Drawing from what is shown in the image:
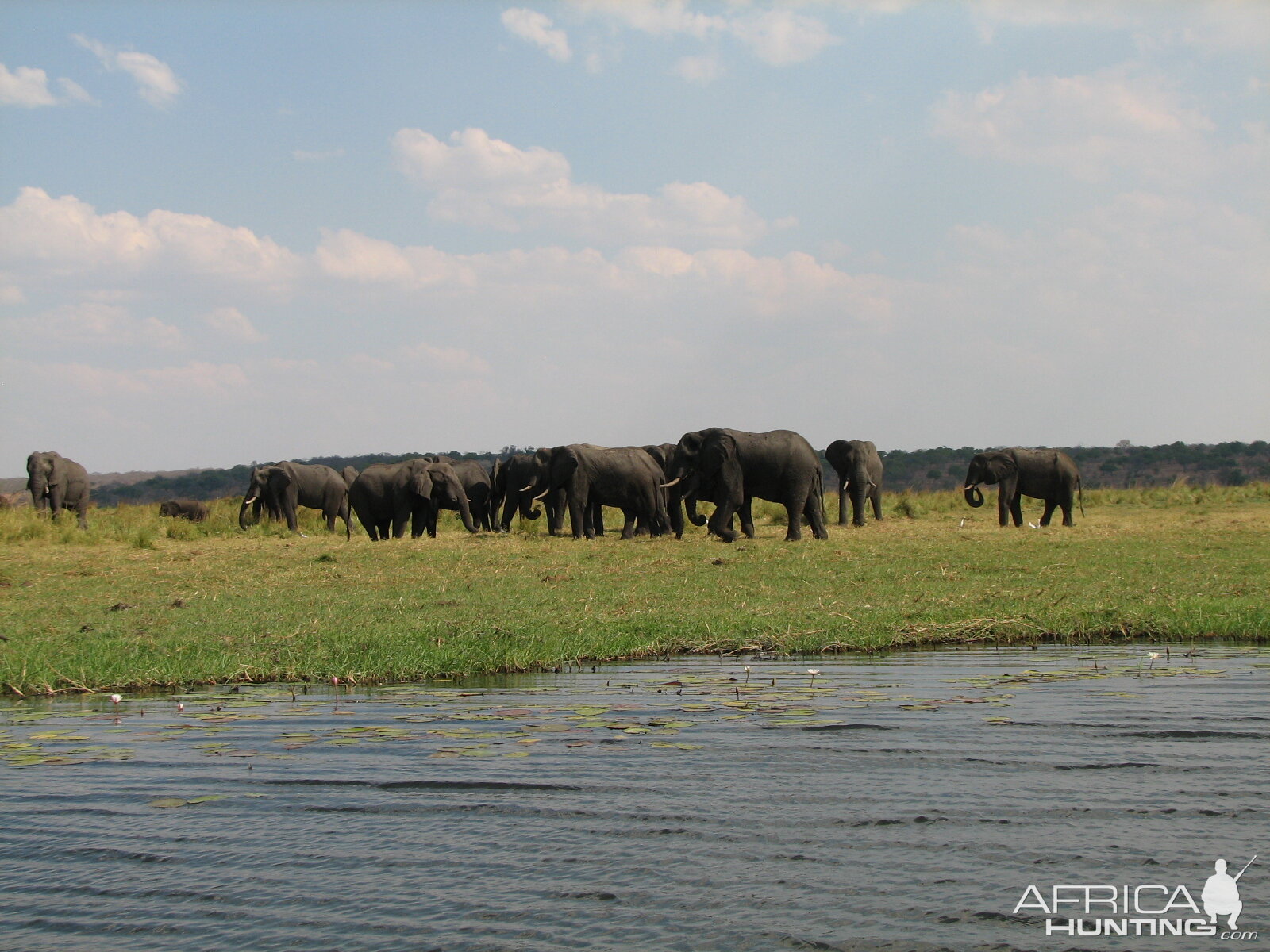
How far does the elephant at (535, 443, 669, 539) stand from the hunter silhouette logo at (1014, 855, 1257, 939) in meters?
22.0

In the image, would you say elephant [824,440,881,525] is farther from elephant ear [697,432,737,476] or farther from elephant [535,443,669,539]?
elephant ear [697,432,737,476]

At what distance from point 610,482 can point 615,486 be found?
15 centimetres

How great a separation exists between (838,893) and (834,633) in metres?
7.23

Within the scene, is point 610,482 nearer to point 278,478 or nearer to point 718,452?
point 718,452

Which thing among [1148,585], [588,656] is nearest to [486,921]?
[588,656]

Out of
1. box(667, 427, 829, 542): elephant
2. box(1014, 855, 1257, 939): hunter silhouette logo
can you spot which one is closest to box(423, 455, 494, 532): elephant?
box(667, 427, 829, 542): elephant

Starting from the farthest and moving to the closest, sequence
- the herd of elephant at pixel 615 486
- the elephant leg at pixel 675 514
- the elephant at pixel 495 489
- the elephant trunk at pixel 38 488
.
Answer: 1. the elephant trunk at pixel 38 488
2. the elephant at pixel 495 489
3. the elephant leg at pixel 675 514
4. the herd of elephant at pixel 615 486

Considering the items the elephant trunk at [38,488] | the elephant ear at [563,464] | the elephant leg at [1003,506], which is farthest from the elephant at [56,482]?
the elephant leg at [1003,506]

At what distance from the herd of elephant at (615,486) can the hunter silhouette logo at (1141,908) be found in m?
18.8

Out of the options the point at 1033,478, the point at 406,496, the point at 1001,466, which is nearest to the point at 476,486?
the point at 406,496

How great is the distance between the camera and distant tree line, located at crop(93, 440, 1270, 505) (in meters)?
89.4

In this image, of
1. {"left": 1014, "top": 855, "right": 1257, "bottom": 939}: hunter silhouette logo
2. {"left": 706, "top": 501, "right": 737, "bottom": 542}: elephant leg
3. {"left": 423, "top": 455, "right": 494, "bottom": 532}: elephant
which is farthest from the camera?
{"left": 423, "top": 455, "right": 494, "bottom": 532}: elephant

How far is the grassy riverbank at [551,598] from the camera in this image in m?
10.9

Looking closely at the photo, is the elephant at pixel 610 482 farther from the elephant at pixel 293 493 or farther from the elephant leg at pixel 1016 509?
the elephant leg at pixel 1016 509
